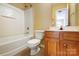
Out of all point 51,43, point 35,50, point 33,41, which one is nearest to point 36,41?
point 33,41

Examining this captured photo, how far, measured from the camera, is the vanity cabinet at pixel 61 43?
6.18 ft

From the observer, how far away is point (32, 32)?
6.61 ft

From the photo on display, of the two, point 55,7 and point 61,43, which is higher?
point 55,7

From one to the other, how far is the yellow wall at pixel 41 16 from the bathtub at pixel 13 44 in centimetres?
25

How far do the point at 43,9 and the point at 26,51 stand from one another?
2.48 ft

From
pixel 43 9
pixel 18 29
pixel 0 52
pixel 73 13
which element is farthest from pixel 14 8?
pixel 73 13

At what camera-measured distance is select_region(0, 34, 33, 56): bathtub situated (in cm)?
192

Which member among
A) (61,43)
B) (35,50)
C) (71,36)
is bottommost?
(35,50)

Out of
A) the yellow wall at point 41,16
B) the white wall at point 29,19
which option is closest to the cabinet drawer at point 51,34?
the yellow wall at point 41,16

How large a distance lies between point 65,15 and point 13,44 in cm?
100

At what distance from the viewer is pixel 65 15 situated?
6.53ft

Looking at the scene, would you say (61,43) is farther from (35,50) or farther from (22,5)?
(22,5)

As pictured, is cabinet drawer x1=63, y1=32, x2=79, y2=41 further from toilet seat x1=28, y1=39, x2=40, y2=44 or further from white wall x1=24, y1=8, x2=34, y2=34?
white wall x1=24, y1=8, x2=34, y2=34

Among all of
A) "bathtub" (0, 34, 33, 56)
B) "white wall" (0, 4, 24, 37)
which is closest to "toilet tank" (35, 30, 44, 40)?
"bathtub" (0, 34, 33, 56)
